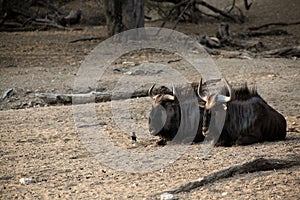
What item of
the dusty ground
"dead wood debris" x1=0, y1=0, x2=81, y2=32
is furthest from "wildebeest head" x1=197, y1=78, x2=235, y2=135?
"dead wood debris" x1=0, y1=0, x2=81, y2=32

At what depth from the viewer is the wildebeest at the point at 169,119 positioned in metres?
6.85

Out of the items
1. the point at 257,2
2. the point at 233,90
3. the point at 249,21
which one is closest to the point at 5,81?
the point at 233,90

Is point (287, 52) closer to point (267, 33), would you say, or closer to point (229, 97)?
point (267, 33)

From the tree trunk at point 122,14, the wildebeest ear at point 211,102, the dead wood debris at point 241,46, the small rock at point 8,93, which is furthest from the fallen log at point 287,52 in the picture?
the wildebeest ear at point 211,102

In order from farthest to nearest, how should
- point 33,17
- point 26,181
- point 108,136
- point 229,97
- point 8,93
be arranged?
point 33,17 < point 8,93 < point 108,136 < point 229,97 < point 26,181

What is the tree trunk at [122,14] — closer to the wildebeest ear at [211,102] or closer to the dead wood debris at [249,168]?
the wildebeest ear at [211,102]

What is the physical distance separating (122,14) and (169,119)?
26.0ft

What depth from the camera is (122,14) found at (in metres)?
14.4

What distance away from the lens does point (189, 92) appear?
6914 millimetres

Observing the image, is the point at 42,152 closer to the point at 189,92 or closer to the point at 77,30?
the point at 189,92

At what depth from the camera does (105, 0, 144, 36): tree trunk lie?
14.4 m

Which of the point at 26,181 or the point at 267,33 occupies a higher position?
the point at 267,33

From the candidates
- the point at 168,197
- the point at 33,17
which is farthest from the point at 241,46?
the point at 168,197

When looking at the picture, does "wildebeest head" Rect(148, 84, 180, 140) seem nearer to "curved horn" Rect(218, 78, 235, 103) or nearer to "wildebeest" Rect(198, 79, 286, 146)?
"wildebeest" Rect(198, 79, 286, 146)
